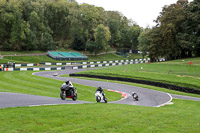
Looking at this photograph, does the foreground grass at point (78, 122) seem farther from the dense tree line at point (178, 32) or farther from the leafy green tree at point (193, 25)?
the leafy green tree at point (193, 25)

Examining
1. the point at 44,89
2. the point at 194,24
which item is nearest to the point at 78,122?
the point at 44,89

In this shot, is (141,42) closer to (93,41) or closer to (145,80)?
(93,41)

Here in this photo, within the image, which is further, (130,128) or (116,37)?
(116,37)

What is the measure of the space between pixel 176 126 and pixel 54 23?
99.1 metres

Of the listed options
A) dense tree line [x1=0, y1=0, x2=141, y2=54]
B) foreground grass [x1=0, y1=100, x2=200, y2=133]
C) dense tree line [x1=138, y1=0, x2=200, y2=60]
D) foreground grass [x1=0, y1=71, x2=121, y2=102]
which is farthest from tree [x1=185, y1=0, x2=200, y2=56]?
foreground grass [x1=0, y1=100, x2=200, y2=133]

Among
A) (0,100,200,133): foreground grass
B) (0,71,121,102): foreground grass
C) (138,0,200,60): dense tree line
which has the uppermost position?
(138,0,200,60): dense tree line

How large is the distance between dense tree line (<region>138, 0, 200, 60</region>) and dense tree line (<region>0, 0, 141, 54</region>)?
3137 cm

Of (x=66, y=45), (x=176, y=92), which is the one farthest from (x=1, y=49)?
(x=176, y=92)

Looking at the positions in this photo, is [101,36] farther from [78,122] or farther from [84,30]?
[78,122]

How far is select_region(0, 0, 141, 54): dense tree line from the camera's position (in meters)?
81.6

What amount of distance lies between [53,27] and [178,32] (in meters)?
57.5

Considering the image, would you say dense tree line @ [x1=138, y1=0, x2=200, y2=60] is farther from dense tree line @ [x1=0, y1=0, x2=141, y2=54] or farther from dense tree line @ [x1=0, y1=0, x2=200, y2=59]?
dense tree line @ [x1=0, y1=0, x2=141, y2=54]

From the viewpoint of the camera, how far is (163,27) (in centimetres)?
7300

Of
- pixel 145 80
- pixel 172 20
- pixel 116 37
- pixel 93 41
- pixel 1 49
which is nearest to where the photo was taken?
pixel 145 80
